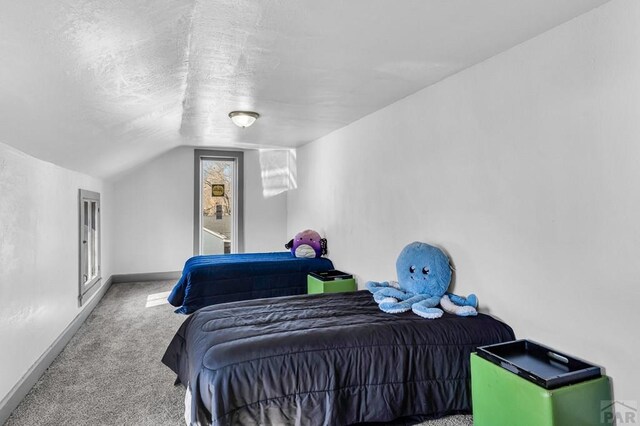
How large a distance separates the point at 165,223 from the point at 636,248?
5.92 metres

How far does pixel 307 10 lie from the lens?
1734 mm

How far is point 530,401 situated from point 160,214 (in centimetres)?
571

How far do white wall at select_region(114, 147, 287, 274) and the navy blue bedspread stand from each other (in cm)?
195

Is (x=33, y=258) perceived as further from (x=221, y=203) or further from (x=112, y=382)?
(x=221, y=203)

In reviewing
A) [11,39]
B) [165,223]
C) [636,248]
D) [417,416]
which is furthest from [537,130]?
[165,223]

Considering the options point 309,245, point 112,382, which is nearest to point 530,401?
point 112,382

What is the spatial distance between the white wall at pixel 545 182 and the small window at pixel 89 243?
3.19 meters

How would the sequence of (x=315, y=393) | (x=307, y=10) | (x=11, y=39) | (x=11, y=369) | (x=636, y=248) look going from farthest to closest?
(x=11, y=369) → (x=315, y=393) → (x=307, y=10) → (x=636, y=248) → (x=11, y=39)

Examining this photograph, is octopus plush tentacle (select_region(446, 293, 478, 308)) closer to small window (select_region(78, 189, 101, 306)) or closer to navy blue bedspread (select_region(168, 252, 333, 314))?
navy blue bedspread (select_region(168, 252, 333, 314))

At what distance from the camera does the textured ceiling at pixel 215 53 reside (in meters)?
1.55

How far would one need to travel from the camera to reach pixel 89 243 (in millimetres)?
4395

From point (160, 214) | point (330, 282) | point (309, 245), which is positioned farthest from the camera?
point (160, 214)

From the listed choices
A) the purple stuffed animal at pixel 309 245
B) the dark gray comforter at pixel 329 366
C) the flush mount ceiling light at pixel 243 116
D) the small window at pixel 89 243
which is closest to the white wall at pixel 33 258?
the small window at pixel 89 243

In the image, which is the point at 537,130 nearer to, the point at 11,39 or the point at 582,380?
the point at 582,380
